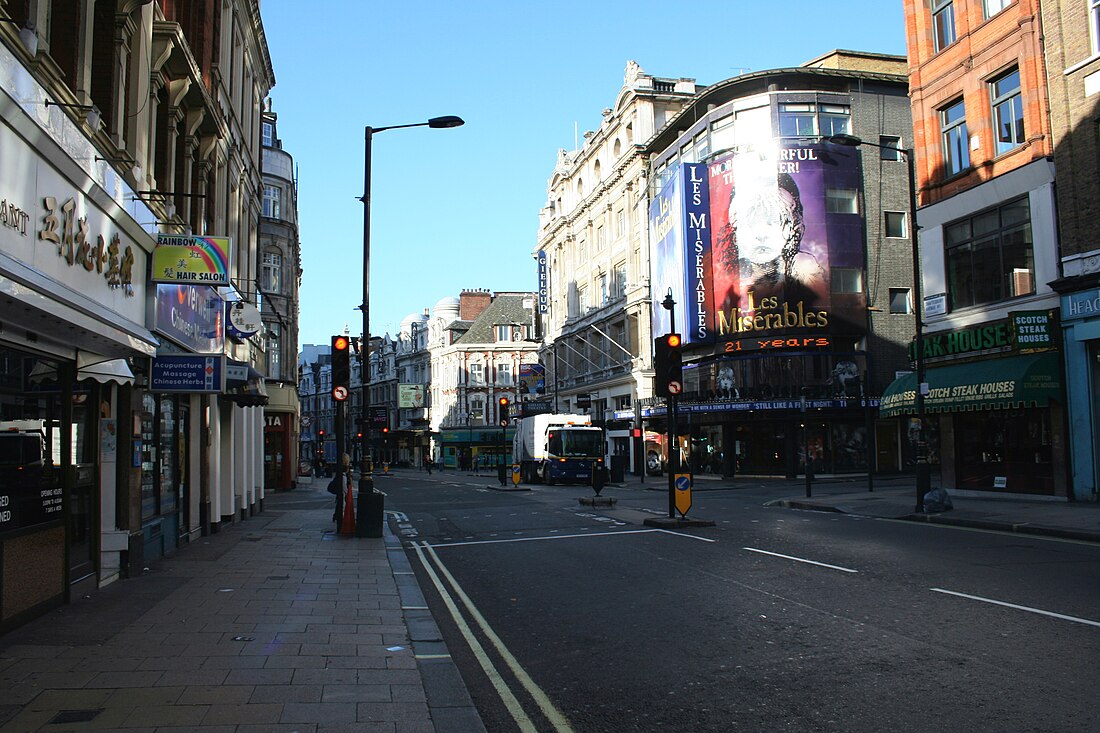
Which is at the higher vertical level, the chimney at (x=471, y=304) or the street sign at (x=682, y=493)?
the chimney at (x=471, y=304)

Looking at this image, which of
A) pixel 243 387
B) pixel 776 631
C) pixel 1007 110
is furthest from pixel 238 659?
Answer: pixel 1007 110

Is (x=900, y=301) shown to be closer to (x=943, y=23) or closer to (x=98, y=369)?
(x=943, y=23)

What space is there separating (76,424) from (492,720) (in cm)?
677

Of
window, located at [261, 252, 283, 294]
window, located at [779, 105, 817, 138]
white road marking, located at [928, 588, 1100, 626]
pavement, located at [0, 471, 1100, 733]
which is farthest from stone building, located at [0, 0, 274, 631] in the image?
window, located at [779, 105, 817, 138]

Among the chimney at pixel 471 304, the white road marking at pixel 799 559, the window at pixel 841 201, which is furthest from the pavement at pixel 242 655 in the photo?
the chimney at pixel 471 304

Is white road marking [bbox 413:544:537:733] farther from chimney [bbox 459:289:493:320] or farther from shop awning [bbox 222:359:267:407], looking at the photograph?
chimney [bbox 459:289:493:320]

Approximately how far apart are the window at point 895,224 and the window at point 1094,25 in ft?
81.1

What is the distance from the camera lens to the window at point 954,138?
2386 centimetres

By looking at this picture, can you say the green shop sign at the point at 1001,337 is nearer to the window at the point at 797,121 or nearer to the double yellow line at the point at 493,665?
the double yellow line at the point at 493,665

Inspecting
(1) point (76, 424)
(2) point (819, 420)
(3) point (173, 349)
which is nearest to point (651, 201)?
(2) point (819, 420)

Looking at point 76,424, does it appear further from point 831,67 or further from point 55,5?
point 831,67

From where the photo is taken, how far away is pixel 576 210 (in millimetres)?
64938

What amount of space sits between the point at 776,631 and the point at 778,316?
36104mm

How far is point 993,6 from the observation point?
22875mm
